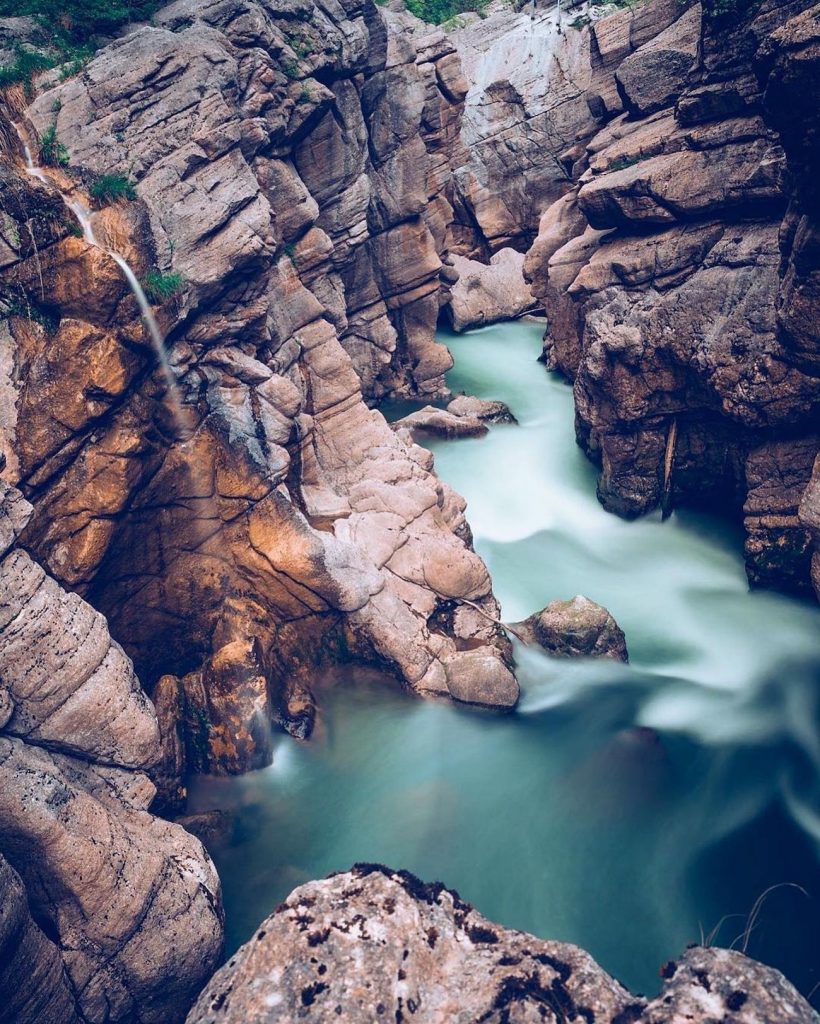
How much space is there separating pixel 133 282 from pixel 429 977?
428 inches

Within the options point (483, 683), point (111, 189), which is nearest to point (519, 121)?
point (111, 189)

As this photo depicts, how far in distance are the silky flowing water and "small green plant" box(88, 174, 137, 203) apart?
966 cm

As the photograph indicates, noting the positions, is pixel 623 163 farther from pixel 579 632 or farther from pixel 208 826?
pixel 208 826

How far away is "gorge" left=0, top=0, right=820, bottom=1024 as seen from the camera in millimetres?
8820

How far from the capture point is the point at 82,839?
8992 millimetres

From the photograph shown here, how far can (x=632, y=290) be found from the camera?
711 inches

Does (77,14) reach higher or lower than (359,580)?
higher

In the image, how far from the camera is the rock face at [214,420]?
11.5 m

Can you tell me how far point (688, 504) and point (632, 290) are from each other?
558 centimetres

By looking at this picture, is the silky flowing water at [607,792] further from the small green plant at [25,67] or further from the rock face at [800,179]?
the small green plant at [25,67]

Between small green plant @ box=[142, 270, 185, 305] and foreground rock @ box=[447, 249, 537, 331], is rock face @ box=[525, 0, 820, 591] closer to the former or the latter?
small green plant @ box=[142, 270, 185, 305]

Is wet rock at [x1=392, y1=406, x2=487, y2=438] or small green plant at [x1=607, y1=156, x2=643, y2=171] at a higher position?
small green plant at [x1=607, y1=156, x2=643, y2=171]

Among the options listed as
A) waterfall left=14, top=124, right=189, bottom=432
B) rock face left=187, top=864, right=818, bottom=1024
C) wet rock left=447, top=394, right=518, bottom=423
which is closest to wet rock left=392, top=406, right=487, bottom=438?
wet rock left=447, top=394, right=518, bottom=423

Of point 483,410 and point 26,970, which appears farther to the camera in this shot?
point 483,410
